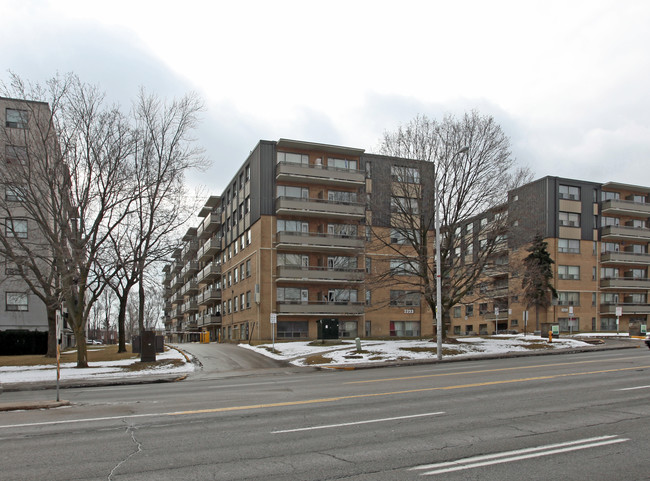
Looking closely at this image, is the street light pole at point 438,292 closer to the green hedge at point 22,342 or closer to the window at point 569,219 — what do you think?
the green hedge at point 22,342

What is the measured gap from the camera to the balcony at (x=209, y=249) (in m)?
70.0

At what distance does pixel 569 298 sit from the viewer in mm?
63438

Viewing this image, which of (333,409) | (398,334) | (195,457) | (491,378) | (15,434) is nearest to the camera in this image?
(195,457)

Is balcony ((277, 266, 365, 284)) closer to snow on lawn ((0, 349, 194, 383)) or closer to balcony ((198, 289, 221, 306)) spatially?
snow on lawn ((0, 349, 194, 383))

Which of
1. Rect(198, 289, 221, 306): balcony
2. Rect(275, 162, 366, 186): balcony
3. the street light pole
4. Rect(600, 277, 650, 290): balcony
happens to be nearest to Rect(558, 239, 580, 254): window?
Rect(600, 277, 650, 290): balcony

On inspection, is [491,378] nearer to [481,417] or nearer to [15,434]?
[481,417]

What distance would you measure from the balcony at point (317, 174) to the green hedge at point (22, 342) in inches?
939

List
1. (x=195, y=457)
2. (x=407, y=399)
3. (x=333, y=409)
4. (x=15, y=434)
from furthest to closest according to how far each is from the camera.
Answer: (x=407, y=399) → (x=333, y=409) → (x=15, y=434) → (x=195, y=457)

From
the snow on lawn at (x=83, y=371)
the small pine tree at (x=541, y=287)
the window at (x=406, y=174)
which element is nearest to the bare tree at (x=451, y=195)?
the window at (x=406, y=174)

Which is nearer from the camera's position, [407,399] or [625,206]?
[407,399]

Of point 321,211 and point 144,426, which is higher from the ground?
point 321,211

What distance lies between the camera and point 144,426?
32.7ft

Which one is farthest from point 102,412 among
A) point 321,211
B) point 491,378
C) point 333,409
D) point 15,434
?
point 321,211

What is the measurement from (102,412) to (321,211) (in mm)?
38589
